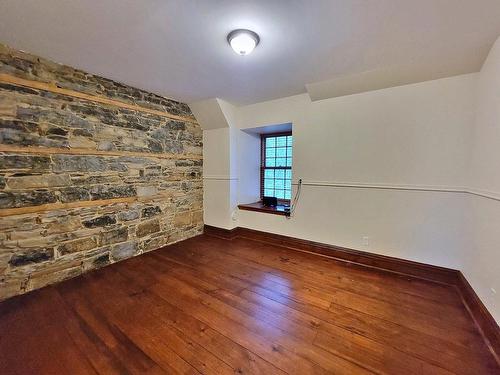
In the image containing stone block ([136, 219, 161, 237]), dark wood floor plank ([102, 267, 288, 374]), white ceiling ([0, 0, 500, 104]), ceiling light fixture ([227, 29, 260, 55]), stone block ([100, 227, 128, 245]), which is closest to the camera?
dark wood floor plank ([102, 267, 288, 374])

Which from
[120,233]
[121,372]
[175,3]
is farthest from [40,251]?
[175,3]

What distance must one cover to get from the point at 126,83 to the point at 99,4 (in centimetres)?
148

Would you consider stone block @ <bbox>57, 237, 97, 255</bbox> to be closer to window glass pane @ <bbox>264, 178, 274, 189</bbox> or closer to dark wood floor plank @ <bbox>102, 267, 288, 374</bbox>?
dark wood floor plank @ <bbox>102, 267, 288, 374</bbox>

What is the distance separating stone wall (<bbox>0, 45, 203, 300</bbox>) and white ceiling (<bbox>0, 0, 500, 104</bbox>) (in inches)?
11.8

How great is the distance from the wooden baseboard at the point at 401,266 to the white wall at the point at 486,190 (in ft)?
0.32

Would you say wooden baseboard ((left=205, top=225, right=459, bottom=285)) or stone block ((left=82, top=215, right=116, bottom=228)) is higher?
stone block ((left=82, top=215, right=116, bottom=228))

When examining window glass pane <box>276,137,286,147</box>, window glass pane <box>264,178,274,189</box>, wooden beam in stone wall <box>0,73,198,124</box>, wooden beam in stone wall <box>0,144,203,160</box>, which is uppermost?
wooden beam in stone wall <box>0,73,198,124</box>

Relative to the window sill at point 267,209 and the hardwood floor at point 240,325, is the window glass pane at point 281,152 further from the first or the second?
the hardwood floor at point 240,325

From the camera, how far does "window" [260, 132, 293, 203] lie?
159 inches

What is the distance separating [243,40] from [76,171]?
7.64 ft

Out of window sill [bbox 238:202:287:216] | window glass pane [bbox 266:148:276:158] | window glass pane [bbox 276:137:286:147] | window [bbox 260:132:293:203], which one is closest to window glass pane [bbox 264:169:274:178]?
window [bbox 260:132:293:203]

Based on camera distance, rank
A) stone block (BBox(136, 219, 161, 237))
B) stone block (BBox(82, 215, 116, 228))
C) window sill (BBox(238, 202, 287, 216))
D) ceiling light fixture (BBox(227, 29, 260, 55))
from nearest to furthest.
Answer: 1. ceiling light fixture (BBox(227, 29, 260, 55))
2. stone block (BBox(82, 215, 116, 228))
3. stone block (BBox(136, 219, 161, 237))
4. window sill (BBox(238, 202, 287, 216))

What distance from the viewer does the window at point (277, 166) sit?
13.2ft

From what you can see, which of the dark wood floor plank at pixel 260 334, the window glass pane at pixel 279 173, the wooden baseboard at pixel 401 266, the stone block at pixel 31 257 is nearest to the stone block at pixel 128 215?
the stone block at pixel 31 257
